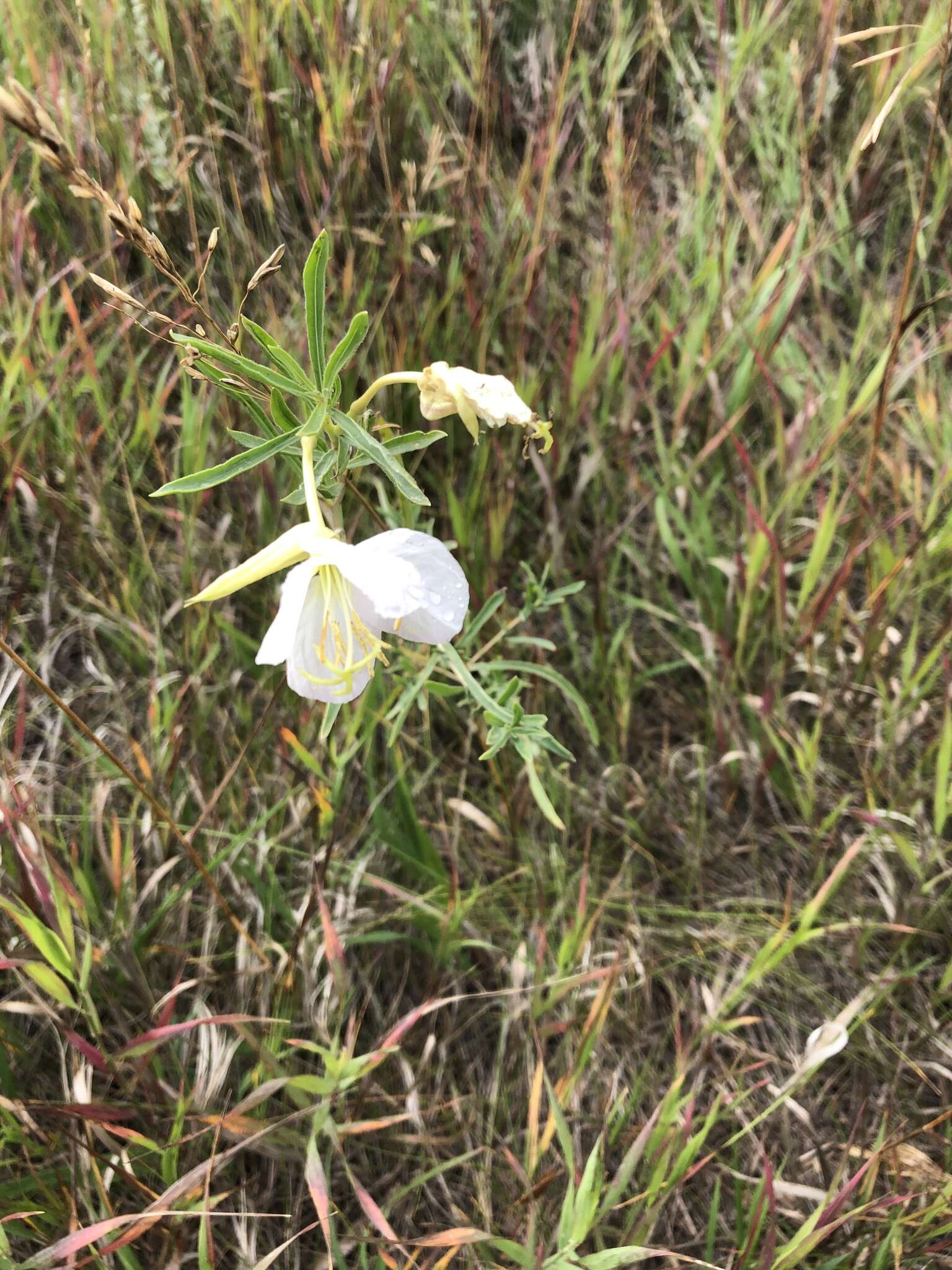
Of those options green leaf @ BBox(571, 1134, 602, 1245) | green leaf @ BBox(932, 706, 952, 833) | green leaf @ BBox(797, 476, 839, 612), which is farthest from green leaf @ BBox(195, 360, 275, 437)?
green leaf @ BBox(932, 706, 952, 833)

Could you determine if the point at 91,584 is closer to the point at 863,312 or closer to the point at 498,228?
the point at 498,228

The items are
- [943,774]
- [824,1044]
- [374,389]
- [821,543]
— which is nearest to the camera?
[374,389]

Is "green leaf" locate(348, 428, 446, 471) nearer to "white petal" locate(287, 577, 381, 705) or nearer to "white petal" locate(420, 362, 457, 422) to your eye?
"white petal" locate(420, 362, 457, 422)

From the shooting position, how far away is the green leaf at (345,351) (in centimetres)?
84

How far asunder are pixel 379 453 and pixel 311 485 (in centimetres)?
9

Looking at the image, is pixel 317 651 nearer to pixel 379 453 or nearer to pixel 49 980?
pixel 379 453

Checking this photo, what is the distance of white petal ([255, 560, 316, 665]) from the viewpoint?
826mm

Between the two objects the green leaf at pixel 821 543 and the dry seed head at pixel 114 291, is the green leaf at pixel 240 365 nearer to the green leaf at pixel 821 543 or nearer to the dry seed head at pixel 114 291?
the dry seed head at pixel 114 291

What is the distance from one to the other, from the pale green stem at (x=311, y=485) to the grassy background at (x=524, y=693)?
468 millimetres

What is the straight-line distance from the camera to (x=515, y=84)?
218 cm

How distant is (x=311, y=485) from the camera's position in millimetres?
815

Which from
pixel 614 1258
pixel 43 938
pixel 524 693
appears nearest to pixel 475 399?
pixel 524 693

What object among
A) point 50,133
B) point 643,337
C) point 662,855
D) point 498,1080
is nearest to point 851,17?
point 643,337

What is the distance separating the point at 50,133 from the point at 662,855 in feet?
4.52
